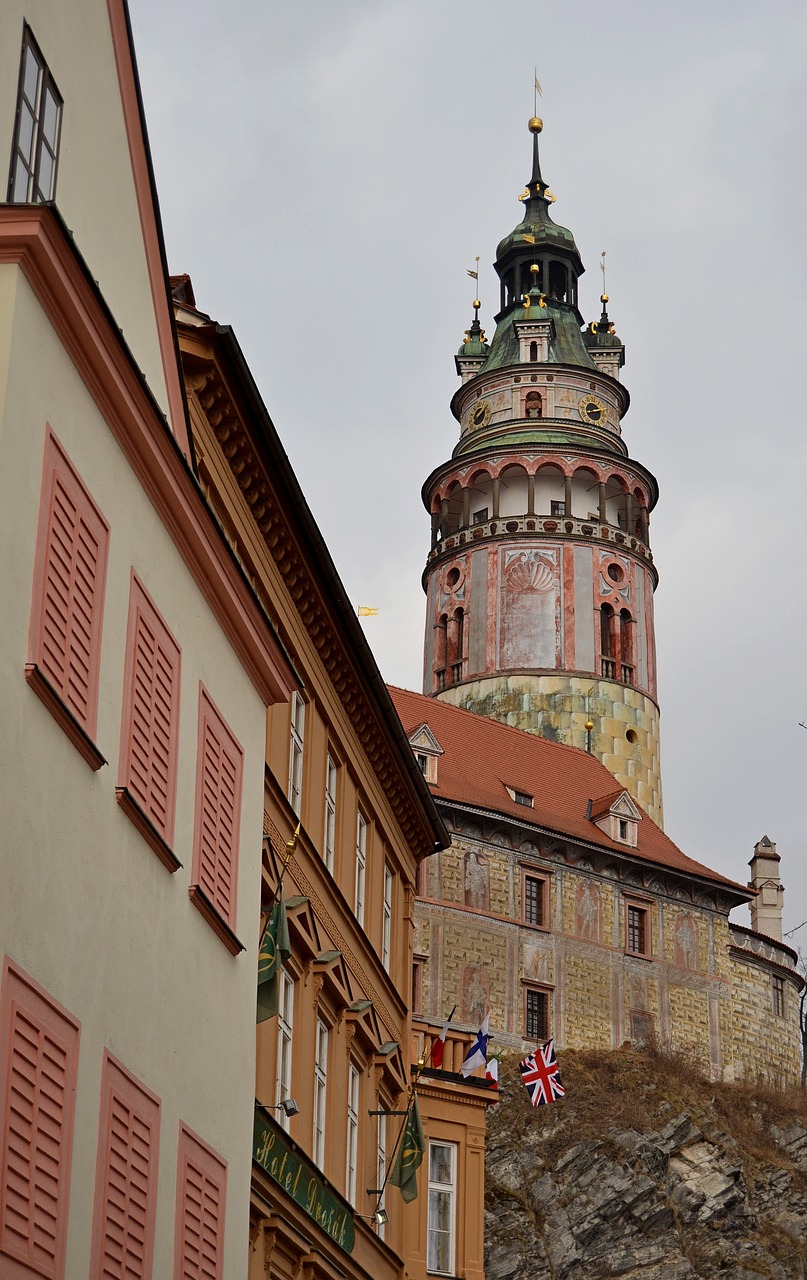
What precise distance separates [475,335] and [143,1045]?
71512mm

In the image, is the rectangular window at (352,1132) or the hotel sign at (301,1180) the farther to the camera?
the rectangular window at (352,1132)

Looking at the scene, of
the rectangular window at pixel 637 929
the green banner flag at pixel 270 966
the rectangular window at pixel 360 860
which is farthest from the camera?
the rectangular window at pixel 637 929

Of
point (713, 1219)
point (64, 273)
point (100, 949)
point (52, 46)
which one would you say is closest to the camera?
point (64, 273)

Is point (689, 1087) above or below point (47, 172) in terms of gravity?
above

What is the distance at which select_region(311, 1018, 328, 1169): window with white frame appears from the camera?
68.8ft

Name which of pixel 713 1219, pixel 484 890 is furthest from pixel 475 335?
pixel 713 1219

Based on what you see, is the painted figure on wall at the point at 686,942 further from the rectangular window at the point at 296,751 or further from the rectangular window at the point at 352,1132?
the rectangular window at the point at 296,751

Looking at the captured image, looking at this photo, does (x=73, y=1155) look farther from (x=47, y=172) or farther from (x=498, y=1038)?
(x=498, y=1038)

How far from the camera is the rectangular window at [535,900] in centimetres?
5512

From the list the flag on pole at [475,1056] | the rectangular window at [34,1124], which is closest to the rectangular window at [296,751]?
the flag on pole at [475,1056]

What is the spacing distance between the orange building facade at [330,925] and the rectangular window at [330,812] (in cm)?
3

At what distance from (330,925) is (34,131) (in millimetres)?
12048

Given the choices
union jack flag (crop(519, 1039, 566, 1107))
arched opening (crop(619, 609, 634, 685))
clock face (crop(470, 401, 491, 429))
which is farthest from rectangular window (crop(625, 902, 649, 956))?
clock face (crop(470, 401, 491, 429))

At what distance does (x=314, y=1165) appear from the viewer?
20.1m
